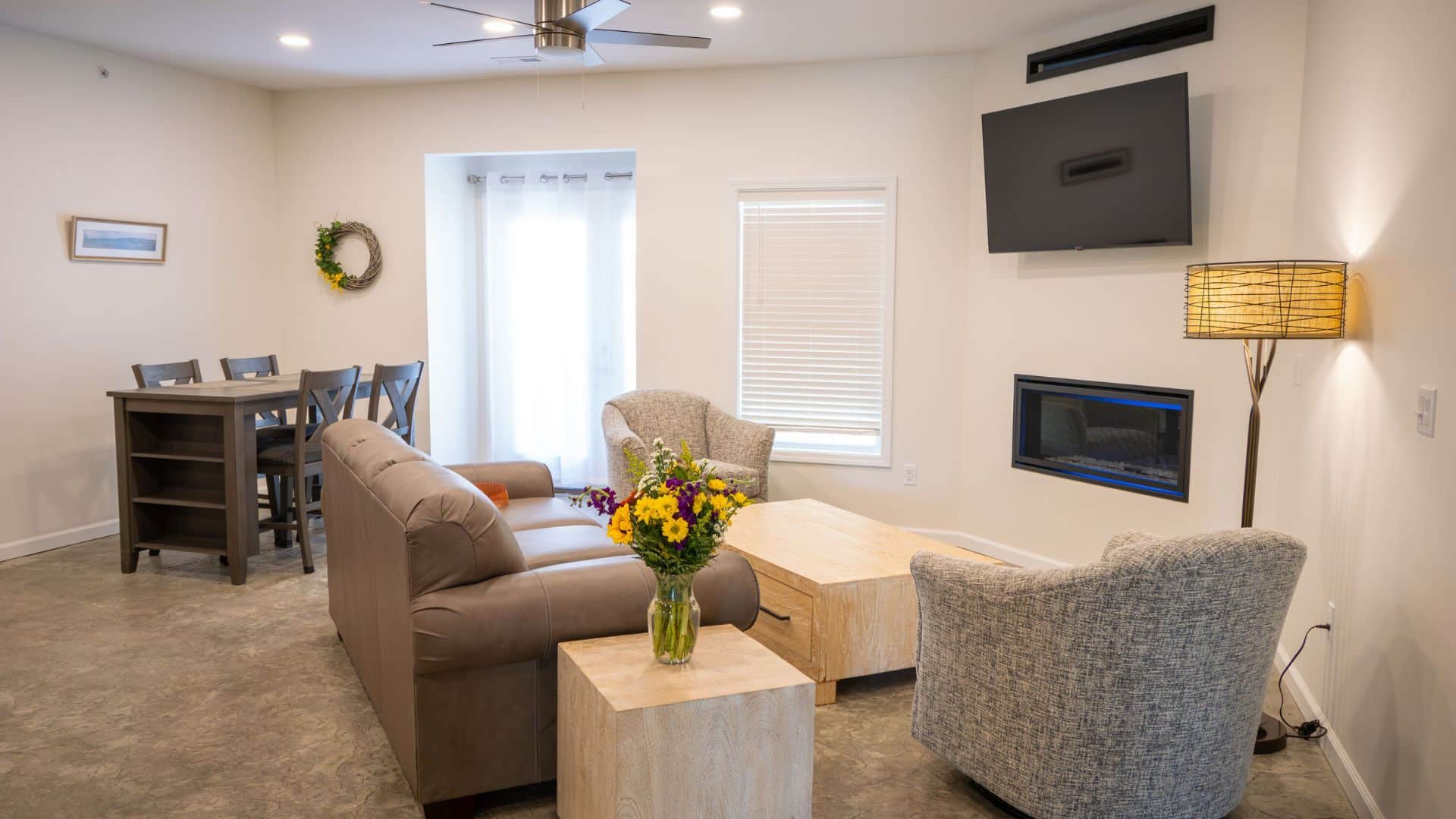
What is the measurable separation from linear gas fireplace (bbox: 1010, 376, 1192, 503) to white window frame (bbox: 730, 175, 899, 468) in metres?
0.78

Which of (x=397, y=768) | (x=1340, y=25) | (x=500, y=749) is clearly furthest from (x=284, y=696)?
(x=1340, y=25)

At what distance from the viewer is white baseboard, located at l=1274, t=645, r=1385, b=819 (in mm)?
2556

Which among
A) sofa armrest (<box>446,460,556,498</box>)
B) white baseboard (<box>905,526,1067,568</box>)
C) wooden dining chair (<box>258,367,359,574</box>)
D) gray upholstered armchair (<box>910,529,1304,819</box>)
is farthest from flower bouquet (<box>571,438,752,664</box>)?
white baseboard (<box>905,526,1067,568</box>)

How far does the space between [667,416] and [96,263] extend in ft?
10.8

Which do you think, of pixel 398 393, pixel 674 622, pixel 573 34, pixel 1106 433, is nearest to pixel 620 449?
pixel 398 393

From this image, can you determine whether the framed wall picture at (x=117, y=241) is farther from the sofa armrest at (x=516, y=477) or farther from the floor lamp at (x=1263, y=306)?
the floor lamp at (x=1263, y=306)

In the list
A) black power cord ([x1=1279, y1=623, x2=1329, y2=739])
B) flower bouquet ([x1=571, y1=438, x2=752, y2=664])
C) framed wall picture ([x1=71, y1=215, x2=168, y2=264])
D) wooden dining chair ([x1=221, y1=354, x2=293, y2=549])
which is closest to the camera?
flower bouquet ([x1=571, y1=438, x2=752, y2=664])

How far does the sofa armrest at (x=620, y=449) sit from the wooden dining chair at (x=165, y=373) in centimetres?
227

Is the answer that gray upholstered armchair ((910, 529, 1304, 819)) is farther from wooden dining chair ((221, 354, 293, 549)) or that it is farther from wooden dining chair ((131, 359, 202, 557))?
wooden dining chair ((131, 359, 202, 557))

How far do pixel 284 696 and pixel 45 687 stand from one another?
0.84m

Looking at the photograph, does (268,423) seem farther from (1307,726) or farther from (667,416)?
(1307,726)

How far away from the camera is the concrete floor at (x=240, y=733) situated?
2633mm

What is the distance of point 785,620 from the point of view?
11.2 feet

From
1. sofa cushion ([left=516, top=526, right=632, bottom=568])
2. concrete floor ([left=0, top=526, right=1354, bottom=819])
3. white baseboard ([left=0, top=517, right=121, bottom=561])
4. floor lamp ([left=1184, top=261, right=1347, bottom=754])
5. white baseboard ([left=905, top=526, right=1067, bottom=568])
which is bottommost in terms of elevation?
concrete floor ([left=0, top=526, right=1354, bottom=819])
